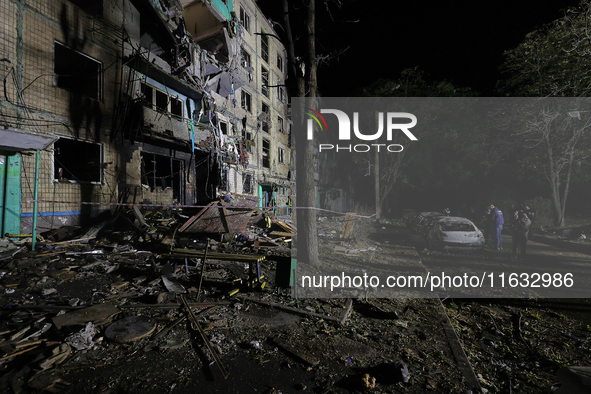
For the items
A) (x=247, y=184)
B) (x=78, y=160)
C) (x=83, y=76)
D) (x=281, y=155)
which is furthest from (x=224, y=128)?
(x=281, y=155)

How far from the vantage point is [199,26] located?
13953 mm

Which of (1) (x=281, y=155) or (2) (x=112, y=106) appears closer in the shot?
(2) (x=112, y=106)

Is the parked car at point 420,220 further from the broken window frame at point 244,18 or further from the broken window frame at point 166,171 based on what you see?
the broken window frame at point 244,18

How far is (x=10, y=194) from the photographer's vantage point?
696cm

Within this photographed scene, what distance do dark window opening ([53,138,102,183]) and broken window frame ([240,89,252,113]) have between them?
12.1 meters

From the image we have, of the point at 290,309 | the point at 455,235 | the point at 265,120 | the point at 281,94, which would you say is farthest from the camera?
the point at 281,94

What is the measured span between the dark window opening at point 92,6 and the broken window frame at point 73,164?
509 centimetres

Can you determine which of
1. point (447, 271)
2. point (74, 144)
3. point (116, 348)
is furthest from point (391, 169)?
point (116, 348)

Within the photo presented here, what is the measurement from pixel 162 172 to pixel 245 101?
401 inches

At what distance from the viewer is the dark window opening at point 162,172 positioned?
12099mm

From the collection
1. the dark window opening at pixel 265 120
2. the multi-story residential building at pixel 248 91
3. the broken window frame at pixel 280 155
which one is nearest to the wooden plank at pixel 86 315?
the multi-story residential building at pixel 248 91

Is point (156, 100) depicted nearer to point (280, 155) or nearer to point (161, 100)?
point (161, 100)

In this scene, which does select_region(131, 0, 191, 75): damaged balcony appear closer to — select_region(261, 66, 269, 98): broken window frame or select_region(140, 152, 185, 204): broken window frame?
select_region(140, 152, 185, 204): broken window frame

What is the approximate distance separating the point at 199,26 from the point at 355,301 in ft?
52.5
